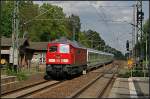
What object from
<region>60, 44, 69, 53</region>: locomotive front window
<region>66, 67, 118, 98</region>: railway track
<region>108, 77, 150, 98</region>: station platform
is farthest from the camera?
<region>60, 44, 69, 53</region>: locomotive front window

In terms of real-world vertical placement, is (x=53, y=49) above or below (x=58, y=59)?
above

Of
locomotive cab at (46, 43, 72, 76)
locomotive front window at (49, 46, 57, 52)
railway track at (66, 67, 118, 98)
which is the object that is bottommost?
railway track at (66, 67, 118, 98)

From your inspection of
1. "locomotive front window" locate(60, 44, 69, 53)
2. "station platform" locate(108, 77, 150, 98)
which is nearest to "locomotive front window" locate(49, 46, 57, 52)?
"locomotive front window" locate(60, 44, 69, 53)

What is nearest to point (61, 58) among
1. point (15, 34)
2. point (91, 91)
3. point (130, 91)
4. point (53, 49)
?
point (53, 49)

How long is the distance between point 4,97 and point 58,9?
94.4 metres

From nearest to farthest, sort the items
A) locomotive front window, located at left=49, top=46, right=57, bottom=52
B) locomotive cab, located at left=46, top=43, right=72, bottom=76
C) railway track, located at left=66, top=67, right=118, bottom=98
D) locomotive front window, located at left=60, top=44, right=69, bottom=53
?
railway track, located at left=66, top=67, right=118, bottom=98 < locomotive cab, located at left=46, top=43, right=72, bottom=76 < locomotive front window, located at left=60, top=44, right=69, bottom=53 < locomotive front window, located at left=49, top=46, right=57, bottom=52

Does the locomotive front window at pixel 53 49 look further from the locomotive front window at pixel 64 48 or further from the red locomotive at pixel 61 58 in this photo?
the locomotive front window at pixel 64 48

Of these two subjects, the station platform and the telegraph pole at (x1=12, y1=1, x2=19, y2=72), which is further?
the telegraph pole at (x1=12, y1=1, x2=19, y2=72)

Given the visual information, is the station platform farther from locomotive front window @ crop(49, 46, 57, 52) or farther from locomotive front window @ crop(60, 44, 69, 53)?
locomotive front window @ crop(49, 46, 57, 52)

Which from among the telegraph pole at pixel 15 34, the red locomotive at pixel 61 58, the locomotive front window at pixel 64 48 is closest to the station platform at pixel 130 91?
the red locomotive at pixel 61 58

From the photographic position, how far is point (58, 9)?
114 metres

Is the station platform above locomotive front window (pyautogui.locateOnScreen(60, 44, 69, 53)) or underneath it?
underneath

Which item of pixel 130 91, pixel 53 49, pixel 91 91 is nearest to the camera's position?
pixel 130 91

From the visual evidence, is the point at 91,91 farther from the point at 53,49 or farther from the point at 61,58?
the point at 53,49
